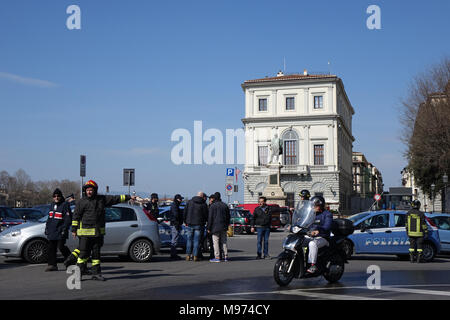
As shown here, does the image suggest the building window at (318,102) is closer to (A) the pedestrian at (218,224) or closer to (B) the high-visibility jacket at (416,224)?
(B) the high-visibility jacket at (416,224)

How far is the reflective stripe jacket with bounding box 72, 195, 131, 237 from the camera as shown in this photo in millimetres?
9648

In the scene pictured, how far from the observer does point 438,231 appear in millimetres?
16406

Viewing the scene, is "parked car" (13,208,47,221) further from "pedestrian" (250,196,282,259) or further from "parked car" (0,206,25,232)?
"pedestrian" (250,196,282,259)

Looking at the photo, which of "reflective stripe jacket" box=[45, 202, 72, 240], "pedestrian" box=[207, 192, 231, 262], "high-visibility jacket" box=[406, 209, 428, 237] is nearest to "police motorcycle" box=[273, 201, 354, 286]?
"pedestrian" box=[207, 192, 231, 262]

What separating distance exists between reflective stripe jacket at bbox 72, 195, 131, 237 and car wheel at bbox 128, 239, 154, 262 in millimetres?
4085

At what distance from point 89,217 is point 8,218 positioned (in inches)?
520

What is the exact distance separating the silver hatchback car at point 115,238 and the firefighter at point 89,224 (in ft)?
12.2

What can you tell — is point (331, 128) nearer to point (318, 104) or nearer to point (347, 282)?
point (318, 104)

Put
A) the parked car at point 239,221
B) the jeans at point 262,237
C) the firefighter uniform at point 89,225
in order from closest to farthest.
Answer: the firefighter uniform at point 89,225 → the jeans at point 262,237 → the parked car at point 239,221

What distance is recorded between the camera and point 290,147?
2867 inches

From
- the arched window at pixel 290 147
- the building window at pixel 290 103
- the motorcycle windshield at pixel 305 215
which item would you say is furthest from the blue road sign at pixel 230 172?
the building window at pixel 290 103

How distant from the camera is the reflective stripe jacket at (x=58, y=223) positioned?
11.8 metres

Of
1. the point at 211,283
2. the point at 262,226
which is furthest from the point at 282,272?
the point at 262,226
